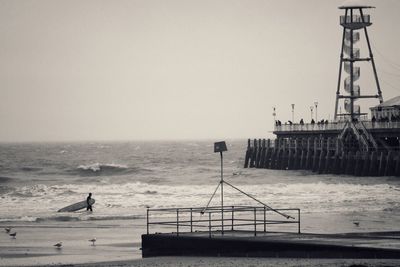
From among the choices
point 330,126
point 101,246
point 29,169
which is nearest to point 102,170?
point 29,169

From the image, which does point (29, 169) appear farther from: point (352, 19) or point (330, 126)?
point (352, 19)

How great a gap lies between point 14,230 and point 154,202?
18.6 m

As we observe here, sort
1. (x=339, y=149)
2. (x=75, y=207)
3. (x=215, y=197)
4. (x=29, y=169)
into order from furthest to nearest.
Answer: (x=29, y=169) → (x=339, y=149) → (x=215, y=197) → (x=75, y=207)

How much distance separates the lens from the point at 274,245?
32844mm

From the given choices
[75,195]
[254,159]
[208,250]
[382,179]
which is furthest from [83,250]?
[254,159]

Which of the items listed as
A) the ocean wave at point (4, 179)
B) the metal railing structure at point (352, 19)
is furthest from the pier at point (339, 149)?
the ocean wave at point (4, 179)

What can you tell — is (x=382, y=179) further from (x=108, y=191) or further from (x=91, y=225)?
(x=91, y=225)

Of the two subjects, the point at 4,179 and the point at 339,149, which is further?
the point at 4,179

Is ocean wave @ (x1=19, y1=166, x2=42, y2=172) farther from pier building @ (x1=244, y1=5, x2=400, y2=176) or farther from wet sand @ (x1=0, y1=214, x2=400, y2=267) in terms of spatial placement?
wet sand @ (x1=0, y1=214, x2=400, y2=267)

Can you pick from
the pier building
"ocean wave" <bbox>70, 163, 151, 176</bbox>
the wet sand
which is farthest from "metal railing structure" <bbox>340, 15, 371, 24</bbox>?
the wet sand

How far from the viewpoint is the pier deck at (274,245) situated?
104 feet

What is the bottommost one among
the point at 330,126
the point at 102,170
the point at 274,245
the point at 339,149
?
the point at 102,170

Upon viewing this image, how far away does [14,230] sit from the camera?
148 feet

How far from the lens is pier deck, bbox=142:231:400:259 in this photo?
31.8 m
